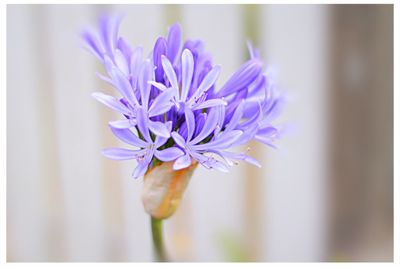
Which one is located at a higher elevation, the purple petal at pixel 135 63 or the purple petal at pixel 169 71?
the purple petal at pixel 135 63

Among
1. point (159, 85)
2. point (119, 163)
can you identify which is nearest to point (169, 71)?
point (159, 85)

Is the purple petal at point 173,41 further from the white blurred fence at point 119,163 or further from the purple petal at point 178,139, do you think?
the white blurred fence at point 119,163

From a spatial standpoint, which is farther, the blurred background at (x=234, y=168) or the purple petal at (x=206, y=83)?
the blurred background at (x=234, y=168)

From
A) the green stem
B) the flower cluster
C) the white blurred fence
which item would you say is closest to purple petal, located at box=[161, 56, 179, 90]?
the flower cluster

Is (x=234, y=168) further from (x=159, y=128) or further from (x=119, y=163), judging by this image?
(x=159, y=128)

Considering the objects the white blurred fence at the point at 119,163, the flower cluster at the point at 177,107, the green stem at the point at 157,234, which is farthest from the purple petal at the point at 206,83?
the white blurred fence at the point at 119,163

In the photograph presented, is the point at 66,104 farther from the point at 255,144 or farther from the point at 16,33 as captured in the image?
the point at 255,144

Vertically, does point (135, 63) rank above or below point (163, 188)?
above

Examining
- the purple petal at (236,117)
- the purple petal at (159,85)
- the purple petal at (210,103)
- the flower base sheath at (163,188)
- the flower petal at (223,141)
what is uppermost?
the purple petal at (159,85)
